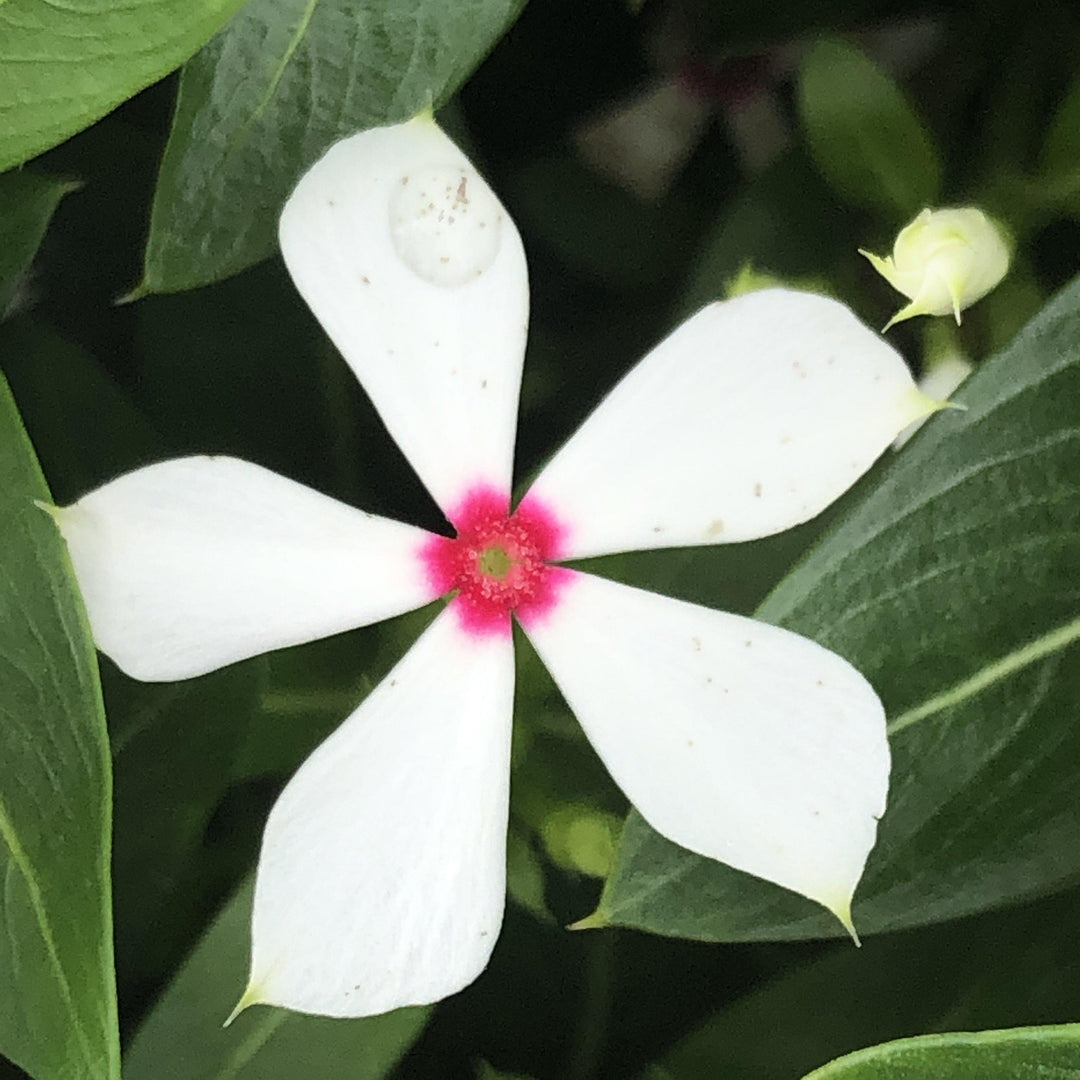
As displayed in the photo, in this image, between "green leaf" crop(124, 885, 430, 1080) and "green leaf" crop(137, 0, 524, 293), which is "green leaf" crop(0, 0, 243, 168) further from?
"green leaf" crop(124, 885, 430, 1080)

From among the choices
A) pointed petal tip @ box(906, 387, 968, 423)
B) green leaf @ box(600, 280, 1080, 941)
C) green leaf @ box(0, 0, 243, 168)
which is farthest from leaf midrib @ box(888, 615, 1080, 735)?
green leaf @ box(0, 0, 243, 168)

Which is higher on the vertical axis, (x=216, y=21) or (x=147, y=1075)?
(x=216, y=21)

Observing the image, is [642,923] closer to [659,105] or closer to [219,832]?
[219,832]

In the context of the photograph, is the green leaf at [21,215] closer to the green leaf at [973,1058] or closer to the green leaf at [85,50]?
the green leaf at [85,50]

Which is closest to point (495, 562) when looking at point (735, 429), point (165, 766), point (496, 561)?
point (496, 561)

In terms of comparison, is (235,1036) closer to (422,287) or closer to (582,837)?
(582,837)

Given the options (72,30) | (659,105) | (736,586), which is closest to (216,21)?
(72,30)

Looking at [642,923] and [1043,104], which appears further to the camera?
[1043,104]

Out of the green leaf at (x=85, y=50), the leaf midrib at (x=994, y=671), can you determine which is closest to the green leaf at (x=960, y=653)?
the leaf midrib at (x=994, y=671)
